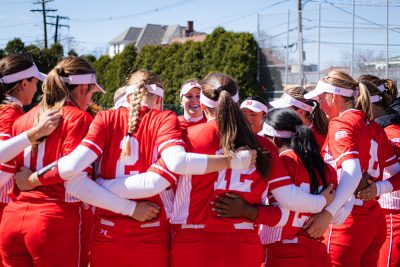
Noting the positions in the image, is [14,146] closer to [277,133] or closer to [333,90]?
[277,133]

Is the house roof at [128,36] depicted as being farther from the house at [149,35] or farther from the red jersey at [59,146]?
the red jersey at [59,146]

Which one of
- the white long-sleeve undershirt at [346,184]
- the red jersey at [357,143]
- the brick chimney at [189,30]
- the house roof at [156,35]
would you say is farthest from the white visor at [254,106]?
the house roof at [156,35]

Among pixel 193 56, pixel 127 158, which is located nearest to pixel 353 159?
pixel 127 158

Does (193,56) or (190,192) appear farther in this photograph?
(193,56)

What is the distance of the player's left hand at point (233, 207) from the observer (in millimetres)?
3026

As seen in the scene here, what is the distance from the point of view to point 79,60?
11.7ft

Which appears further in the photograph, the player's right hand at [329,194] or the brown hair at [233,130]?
the player's right hand at [329,194]

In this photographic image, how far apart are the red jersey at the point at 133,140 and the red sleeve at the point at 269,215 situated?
558 mm

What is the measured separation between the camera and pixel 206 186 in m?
3.12

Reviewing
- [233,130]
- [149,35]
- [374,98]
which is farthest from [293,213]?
[149,35]

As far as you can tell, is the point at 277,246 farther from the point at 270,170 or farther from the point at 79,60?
the point at 79,60

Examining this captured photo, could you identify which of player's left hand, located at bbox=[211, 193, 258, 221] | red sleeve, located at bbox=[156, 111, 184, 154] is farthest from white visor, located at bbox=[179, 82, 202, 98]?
player's left hand, located at bbox=[211, 193, 258, 221]

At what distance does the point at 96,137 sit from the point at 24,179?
611mm

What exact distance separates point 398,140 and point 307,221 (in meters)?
1.65
